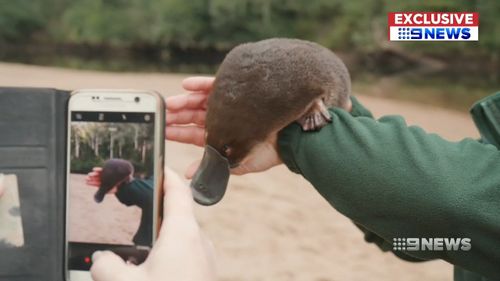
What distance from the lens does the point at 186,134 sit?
0.99 metres

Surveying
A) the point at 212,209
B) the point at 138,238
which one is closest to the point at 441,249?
the point at 138,238

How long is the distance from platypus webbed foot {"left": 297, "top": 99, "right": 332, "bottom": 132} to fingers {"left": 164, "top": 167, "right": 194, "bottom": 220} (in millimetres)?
265

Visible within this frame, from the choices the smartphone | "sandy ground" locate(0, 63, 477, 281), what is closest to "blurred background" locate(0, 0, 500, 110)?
"sandy ground" locate(0, 63, 477, 281)

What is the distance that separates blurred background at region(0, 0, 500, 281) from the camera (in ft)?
8.03

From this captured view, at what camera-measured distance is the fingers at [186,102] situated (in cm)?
91

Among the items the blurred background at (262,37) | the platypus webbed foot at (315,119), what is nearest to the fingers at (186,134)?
the platypus webbed foot at (315,119)

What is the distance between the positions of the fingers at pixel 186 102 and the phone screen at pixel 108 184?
264 mm

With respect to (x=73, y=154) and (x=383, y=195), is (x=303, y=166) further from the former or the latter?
(x=73, y=154)

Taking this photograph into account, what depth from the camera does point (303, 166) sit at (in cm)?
75

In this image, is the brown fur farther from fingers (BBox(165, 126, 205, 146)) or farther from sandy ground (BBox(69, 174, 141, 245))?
sandy ground (BBox(69, 174, 141, 245))

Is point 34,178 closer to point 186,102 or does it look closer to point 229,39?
point 186,102

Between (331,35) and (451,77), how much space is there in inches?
153

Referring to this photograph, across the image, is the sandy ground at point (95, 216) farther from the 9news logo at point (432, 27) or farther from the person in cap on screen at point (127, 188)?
the 9news logo at point (432, 27)

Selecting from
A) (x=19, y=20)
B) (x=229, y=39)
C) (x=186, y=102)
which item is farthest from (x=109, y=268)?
(x=19, y=20)
